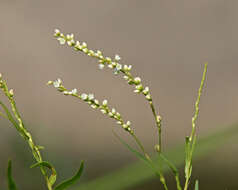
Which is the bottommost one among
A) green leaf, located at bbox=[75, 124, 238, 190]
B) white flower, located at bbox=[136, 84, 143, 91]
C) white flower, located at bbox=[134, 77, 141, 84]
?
green leaf, located at bbox=[75, 124, 238, 190]

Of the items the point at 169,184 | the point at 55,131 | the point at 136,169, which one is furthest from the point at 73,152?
the point at 136,169

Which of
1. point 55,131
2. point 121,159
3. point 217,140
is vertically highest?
point 55,131

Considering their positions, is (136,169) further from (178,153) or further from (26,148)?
(26,148)

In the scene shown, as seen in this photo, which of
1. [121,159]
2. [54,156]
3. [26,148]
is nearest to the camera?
[26,148]

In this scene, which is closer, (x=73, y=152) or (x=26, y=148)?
(x=26, y=148)

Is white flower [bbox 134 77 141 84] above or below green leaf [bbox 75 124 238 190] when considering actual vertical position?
above

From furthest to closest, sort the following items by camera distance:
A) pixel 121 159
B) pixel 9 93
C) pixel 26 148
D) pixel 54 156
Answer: pixel 121 159, pixel 54 156, pixel 26 148, pixel 9 93

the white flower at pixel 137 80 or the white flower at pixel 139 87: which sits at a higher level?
the white flower at pixel 137 80

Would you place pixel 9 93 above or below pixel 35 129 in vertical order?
below

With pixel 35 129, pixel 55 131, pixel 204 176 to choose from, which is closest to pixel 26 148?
pixel 35 129

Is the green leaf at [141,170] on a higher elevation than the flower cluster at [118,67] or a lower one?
lower

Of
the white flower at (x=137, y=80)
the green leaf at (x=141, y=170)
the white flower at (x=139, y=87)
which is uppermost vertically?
the white flower at (x=137, y=80)
